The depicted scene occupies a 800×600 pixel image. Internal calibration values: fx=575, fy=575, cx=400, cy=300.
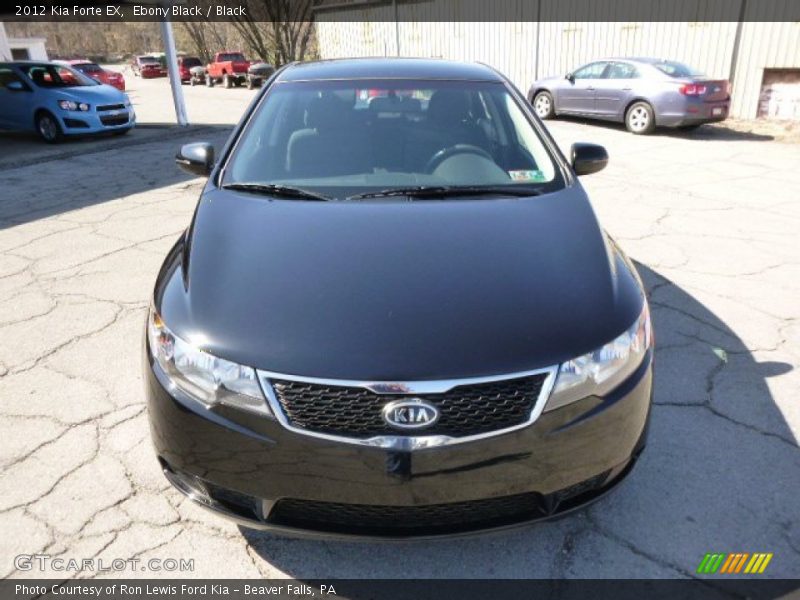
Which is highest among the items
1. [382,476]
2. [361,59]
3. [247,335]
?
[361,59]

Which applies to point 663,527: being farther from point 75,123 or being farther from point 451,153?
point 75,123

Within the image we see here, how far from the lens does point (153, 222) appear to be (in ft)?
19.1

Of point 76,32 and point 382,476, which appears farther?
point 76,32

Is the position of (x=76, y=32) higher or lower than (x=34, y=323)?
higher

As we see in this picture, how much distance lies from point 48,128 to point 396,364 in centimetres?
1211

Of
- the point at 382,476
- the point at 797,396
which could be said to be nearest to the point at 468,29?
the point at 797,396

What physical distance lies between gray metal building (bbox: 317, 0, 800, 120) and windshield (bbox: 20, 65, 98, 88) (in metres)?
8.37

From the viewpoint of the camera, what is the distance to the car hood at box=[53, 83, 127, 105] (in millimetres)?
10758

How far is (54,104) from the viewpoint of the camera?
1066cm

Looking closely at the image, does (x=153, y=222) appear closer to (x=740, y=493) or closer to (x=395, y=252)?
(x=395, y=252)

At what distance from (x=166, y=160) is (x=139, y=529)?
8.22m

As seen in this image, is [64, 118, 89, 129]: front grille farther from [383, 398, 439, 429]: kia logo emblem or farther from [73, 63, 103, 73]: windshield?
[73, 63, 103, 73]: windshield

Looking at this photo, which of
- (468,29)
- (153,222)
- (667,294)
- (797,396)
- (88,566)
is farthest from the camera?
(468,29)

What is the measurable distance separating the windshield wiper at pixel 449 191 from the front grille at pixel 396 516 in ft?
4.19
